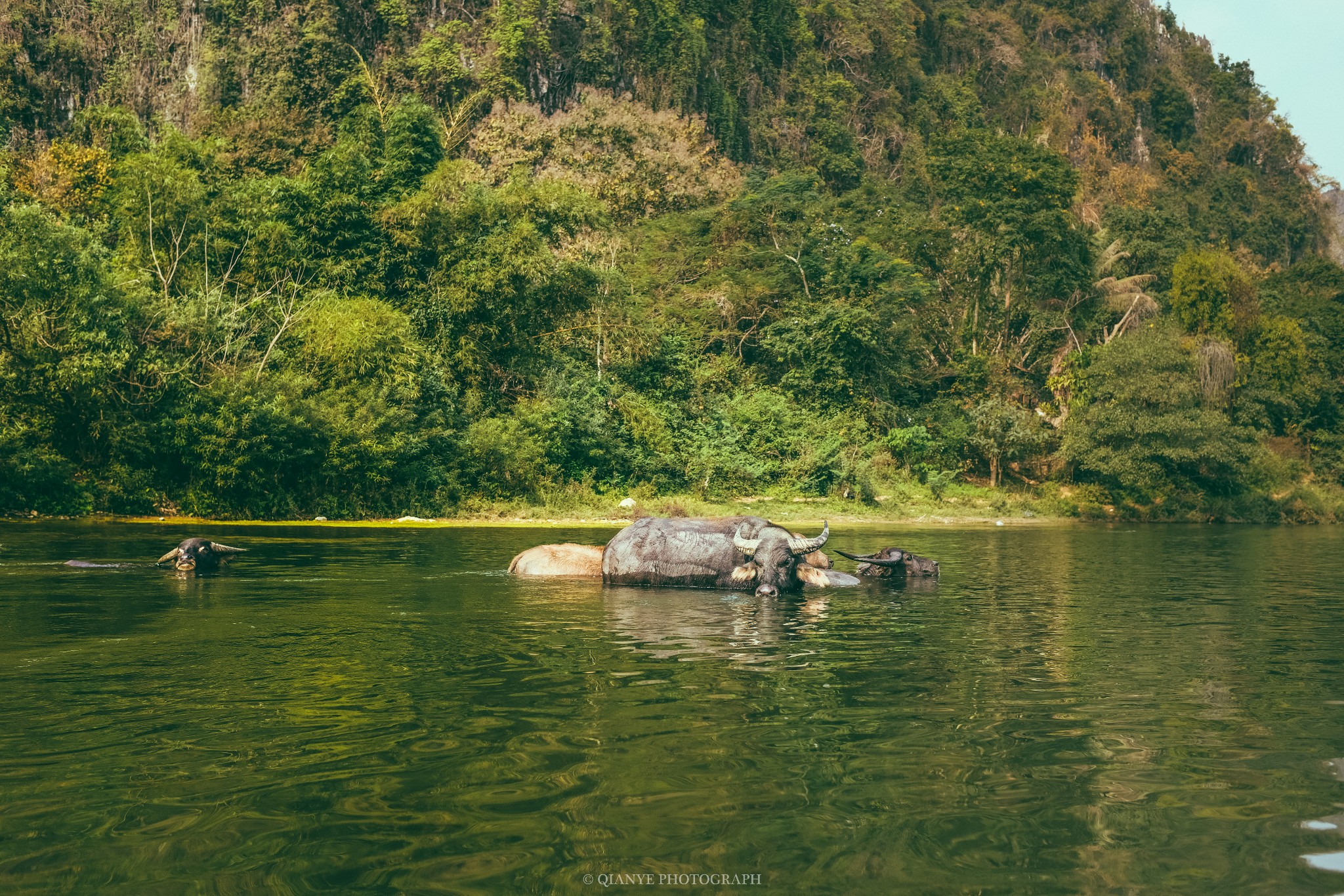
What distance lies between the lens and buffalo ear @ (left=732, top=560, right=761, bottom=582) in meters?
14.5

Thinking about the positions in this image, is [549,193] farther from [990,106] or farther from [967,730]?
[990,106]

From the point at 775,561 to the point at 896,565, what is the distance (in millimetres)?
2986

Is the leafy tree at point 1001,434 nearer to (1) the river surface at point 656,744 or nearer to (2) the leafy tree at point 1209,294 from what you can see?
(2) the leafy tree at point 1209,294

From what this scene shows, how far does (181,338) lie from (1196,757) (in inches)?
1015

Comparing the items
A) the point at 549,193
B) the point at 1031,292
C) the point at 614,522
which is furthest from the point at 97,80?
the point at 1031,292

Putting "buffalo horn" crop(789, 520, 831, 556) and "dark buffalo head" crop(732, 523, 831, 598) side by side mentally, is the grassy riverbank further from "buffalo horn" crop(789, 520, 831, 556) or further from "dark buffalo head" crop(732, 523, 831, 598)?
"buffalo horn" crop(789, 520, 831, 556)

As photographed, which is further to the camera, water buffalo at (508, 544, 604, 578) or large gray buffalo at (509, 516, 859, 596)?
water buffalo at (508, 544, 604, 578)

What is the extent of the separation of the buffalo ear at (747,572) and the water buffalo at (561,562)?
7.33 feet

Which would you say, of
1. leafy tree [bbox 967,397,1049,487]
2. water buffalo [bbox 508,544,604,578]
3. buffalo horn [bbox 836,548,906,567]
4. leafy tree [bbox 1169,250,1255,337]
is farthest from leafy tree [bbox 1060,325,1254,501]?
water buffalo [bbox 508,544,604,578]

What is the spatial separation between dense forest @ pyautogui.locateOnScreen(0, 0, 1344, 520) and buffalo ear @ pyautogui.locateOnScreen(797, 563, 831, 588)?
51.2ft

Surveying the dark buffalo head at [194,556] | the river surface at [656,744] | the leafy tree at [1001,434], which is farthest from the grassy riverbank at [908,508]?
the river surface at [656,744]

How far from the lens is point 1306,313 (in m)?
52.5

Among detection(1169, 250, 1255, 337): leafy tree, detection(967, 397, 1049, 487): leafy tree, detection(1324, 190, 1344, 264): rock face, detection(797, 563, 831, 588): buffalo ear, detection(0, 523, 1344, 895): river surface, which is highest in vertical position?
detection(1324, 190, 1344, 264): rock face

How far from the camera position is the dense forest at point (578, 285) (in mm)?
26578
